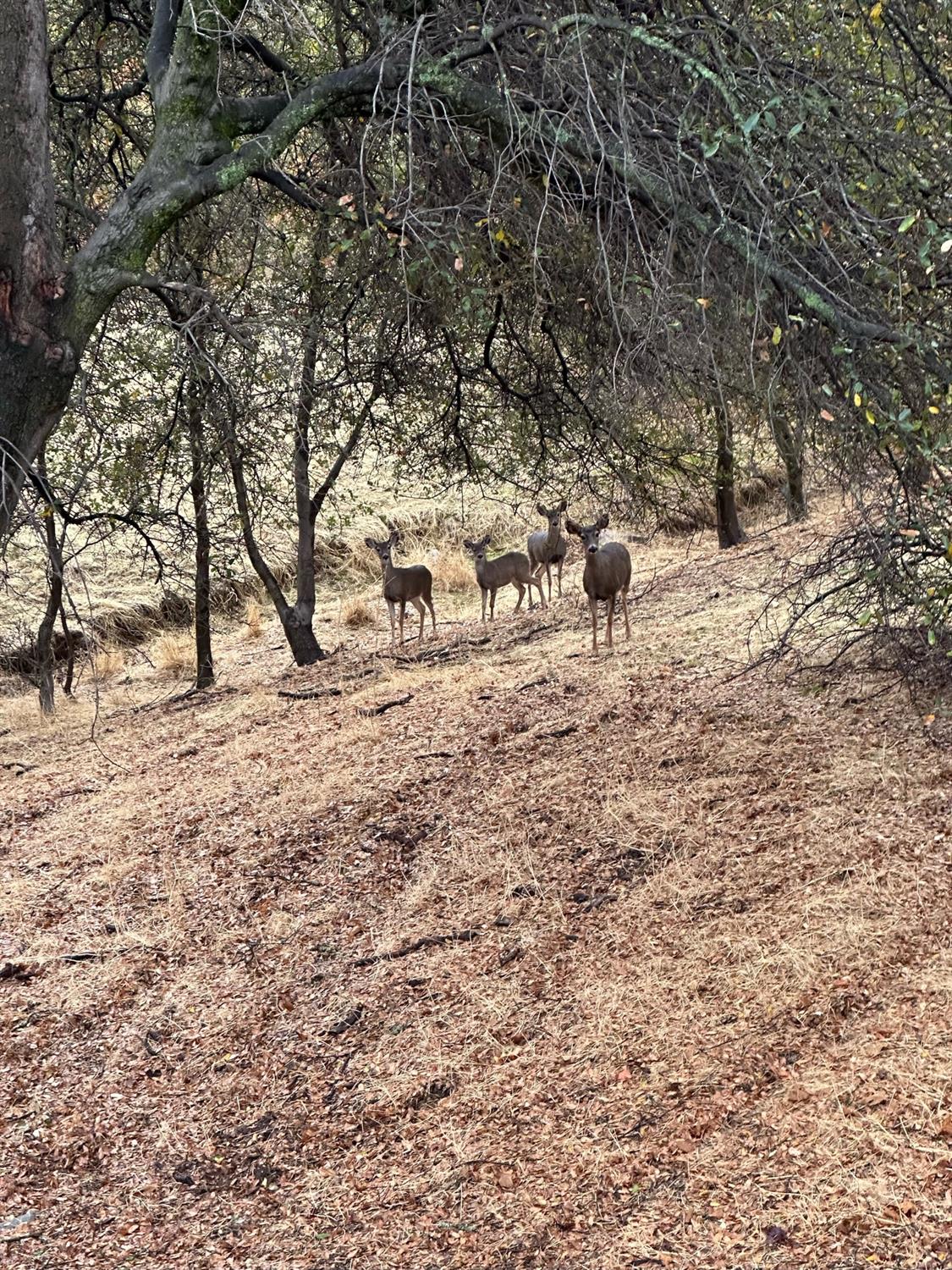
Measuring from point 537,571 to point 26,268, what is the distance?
11.9 metres

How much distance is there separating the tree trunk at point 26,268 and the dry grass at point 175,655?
11027 millimetres

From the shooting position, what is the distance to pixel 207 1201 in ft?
16.5

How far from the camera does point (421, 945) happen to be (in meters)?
6.44

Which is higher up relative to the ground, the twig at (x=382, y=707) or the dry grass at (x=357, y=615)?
the dry grass at (x=357, y=615)

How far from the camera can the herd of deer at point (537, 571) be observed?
1145 cm

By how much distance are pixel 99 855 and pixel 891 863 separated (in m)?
5.15

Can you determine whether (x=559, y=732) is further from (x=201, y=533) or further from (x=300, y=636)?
(x=300, y=636)

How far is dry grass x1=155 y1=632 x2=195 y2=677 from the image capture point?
15.9 meters

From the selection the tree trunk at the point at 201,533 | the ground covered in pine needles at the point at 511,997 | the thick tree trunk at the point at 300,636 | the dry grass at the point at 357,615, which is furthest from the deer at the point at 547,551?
the ground covered in pine needles at the point at 511,997

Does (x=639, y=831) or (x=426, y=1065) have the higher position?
(x=639, y=831)

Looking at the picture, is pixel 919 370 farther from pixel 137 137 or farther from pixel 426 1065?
pixel 137 137

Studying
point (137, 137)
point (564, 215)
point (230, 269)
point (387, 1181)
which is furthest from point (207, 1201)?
point (230, 269)

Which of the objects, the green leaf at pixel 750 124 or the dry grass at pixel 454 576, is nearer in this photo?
the green leaf at pixel 750 124

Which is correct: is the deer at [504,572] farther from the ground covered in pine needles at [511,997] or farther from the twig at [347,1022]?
the twig at [347,1022]
